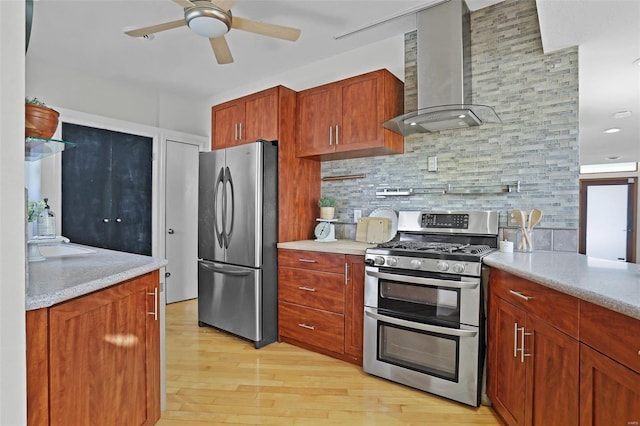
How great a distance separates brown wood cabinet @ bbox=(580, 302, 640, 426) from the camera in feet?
3.45

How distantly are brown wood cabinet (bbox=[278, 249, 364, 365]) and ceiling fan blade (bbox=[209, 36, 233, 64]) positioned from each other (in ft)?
5.22

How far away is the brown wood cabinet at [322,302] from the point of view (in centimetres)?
273

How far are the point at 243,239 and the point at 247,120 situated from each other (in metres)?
1.15

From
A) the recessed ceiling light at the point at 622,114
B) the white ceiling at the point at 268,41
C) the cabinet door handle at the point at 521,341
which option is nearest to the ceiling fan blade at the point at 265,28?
the white ceiling at the point at 268,41

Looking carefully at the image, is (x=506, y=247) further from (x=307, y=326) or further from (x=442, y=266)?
(x=307, y=326)

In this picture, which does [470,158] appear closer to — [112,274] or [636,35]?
[636,35]

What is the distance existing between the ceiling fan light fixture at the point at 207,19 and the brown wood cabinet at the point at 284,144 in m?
1.06

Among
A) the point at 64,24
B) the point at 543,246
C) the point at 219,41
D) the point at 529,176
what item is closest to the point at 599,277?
the point at 543,246

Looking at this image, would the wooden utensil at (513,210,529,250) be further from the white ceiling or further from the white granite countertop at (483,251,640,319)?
the white ceiling

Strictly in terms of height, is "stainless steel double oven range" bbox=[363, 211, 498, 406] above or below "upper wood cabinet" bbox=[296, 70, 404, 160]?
below

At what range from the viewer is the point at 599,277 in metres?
1.48

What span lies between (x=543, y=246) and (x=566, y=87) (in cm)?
107

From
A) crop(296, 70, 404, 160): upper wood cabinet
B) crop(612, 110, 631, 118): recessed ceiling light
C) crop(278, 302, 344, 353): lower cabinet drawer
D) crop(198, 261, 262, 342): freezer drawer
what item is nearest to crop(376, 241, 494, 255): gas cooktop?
crop(278, 302, 344, 353): lower cabinet drawer

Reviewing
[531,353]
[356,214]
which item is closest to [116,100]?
[356,214]
